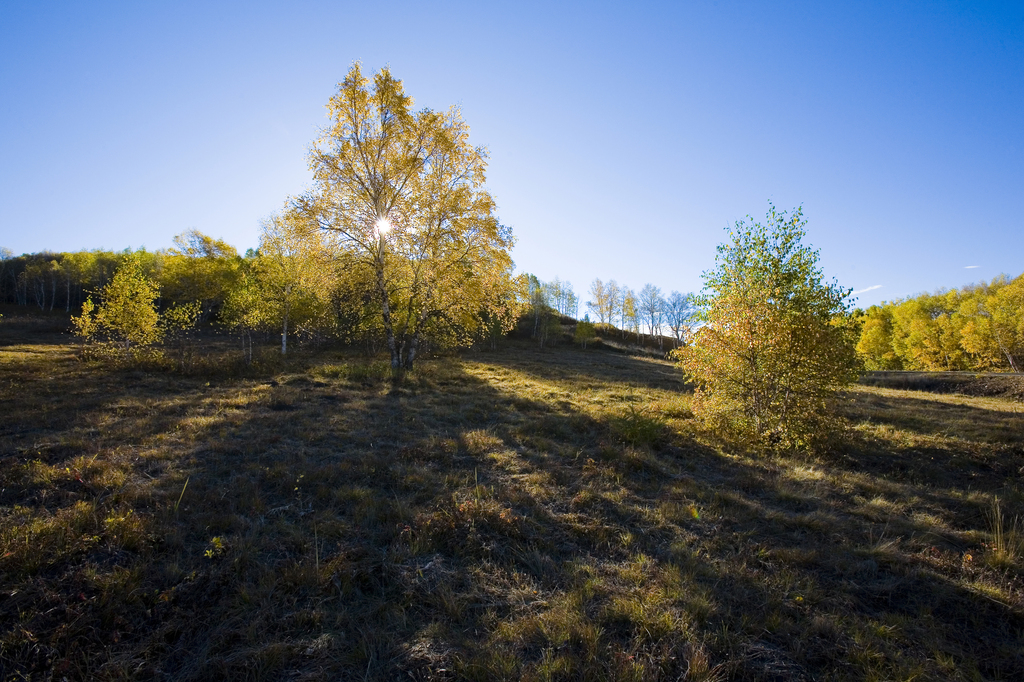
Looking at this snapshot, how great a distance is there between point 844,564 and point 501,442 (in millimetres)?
6238

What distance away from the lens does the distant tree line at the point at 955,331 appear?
1956 inches

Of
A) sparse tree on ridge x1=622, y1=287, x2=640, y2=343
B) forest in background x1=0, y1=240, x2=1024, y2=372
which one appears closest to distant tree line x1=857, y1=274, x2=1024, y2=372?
forest in background x1=0, y1=240, x2=1024, y2=372

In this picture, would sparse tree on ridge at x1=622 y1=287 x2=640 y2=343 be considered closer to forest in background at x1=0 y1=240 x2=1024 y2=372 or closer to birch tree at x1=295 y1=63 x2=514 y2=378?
forest in background at x1=0 y1=240 x2=1024 y2=372

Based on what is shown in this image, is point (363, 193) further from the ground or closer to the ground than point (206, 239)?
closer to the ground

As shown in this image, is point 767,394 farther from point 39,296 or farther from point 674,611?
point 39,296

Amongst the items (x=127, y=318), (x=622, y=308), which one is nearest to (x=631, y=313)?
(x=622, y=308)

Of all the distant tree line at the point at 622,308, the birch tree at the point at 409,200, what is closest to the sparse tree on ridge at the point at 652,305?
the distant tree line at the point at 622,308

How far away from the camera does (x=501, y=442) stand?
933 cm

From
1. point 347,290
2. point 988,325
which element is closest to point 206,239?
point 347,290

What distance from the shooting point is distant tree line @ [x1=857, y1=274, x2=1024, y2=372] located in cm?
4969

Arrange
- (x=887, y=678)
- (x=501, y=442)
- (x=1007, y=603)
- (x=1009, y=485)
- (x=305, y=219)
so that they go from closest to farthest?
(x=887, y=678), (x=1007, y=603), (x=1009, y=485), (x=501, y=442), (x=305, y=219)

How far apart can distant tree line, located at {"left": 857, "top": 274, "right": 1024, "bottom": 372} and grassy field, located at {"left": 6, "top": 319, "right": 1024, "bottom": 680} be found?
4333 centimetres

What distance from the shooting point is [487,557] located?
4.82 metres

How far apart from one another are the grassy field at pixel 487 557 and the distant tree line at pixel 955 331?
43.3m
